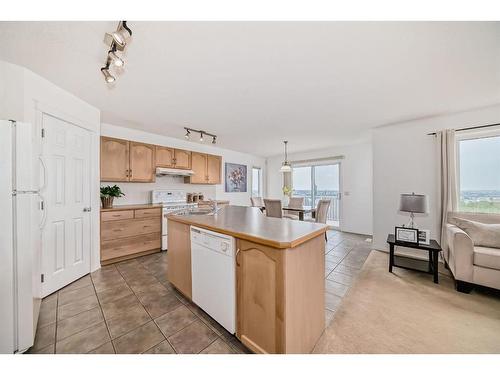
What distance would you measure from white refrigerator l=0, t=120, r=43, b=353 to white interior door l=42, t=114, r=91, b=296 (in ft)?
3.41

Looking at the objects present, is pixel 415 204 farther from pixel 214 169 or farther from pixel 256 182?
pixel 256 182

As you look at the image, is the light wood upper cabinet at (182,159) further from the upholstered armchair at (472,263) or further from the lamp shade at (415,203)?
the upholstered armchair at (472,263)

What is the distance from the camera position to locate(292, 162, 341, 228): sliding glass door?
5371 millimetres

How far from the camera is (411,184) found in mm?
3146

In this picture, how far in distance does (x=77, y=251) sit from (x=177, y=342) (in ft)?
6.48

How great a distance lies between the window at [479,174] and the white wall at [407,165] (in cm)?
32

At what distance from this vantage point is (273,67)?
1710 millimetres

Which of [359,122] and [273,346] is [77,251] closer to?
[273,346]

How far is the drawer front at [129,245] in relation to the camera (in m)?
2.82

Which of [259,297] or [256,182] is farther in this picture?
[256,182]

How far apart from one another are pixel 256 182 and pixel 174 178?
3.12 m

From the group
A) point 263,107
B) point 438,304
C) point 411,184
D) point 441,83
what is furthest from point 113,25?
point 411,184

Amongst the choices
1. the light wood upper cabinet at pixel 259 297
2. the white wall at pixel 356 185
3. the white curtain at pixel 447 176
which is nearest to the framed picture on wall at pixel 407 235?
the white curtain at pixel 447 176

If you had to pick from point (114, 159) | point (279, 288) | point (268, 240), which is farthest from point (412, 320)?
point (114, 159)
